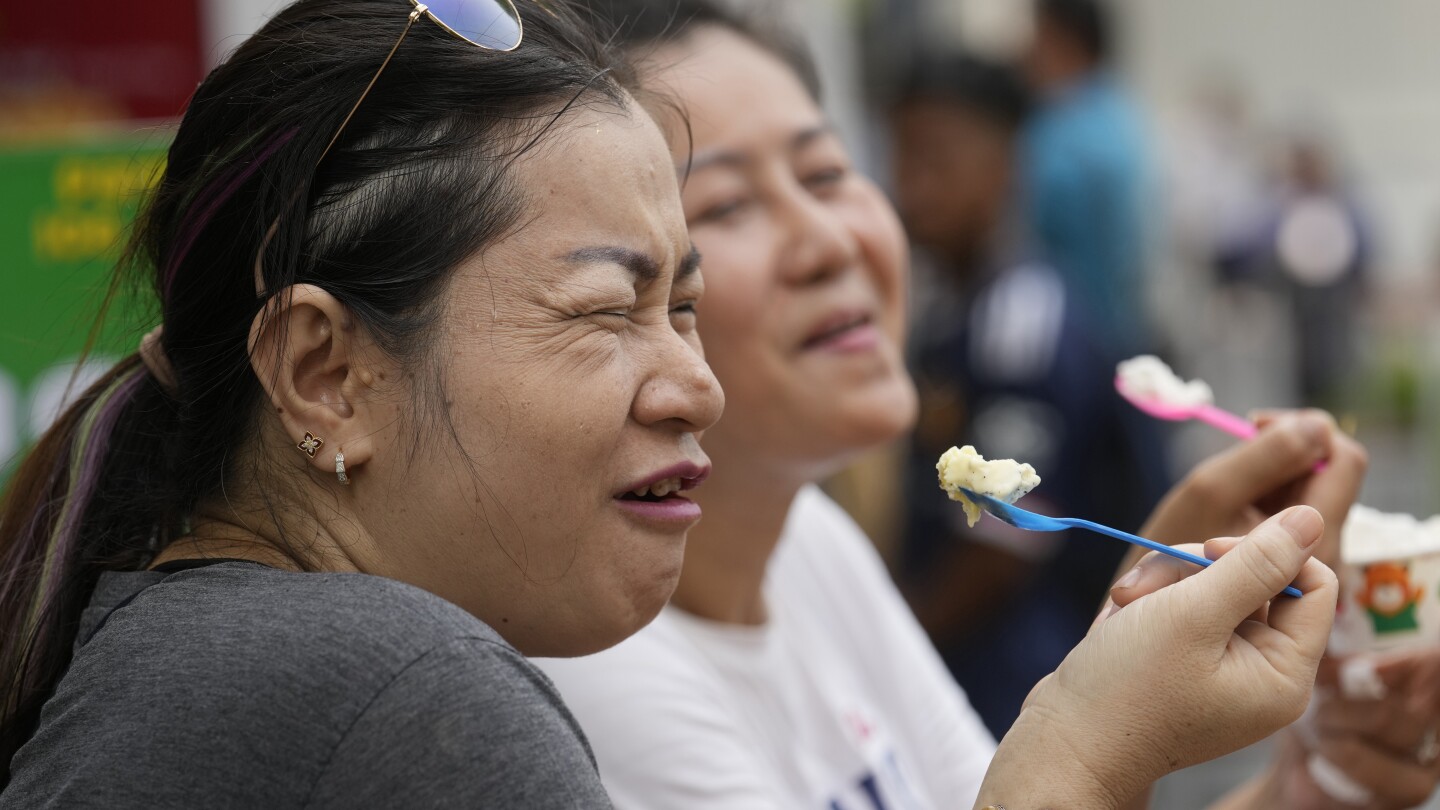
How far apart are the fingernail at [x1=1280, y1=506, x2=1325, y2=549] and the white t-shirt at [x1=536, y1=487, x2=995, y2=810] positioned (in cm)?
69

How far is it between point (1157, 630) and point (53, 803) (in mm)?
840

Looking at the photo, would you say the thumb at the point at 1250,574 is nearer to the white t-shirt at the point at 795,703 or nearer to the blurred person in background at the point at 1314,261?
the white t-shirt at the point at 795,703

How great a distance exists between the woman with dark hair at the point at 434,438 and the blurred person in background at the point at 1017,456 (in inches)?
92.9

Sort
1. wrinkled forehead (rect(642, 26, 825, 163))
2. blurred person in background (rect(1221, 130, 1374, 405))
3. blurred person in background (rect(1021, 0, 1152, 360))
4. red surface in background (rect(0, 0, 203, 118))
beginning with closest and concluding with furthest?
wrinkled forehead (rect(642, 26, 825, 163)), red surface in background (rect(0, 0, 203, 118)), blurred person in background (rect(1021, 0, 1152, 360)), blurred person in background (rect(1221, 130, 1374, 405))

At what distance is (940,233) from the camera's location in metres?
4.21

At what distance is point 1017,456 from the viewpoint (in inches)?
143

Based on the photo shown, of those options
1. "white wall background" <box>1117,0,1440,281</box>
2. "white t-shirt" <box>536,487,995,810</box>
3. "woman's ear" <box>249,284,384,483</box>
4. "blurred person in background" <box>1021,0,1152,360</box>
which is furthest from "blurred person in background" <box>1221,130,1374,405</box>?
"woman's ear" <box>249,284,384,483</box>

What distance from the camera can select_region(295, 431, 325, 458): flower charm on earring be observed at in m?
1.19

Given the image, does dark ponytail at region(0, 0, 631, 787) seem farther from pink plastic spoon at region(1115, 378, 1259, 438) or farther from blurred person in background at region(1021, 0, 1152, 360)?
blurred person in background at region(1021, 0, 1152, 360)

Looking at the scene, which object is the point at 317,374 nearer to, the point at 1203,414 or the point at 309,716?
the point at 309,716

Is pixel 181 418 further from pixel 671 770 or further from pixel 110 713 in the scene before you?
pixel 671 770

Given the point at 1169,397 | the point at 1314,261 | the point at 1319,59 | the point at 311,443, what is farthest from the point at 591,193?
the point at 1319,59

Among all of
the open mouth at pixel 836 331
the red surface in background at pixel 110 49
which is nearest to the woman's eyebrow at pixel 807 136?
the open mouth at pixel 836 331

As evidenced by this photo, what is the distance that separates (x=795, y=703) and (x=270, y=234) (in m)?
1.00
